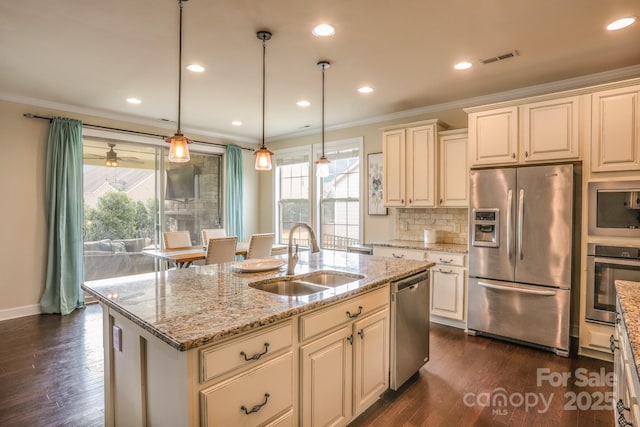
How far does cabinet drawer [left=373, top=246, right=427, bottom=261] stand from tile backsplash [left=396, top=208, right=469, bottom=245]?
60cm

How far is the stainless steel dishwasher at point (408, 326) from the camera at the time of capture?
2.41 m

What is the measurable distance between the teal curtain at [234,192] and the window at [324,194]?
71cm

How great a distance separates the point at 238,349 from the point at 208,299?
45 cm

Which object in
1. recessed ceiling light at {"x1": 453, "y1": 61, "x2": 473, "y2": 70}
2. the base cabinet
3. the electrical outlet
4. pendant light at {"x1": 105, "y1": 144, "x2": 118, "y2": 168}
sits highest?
recessed ceiling light at {"x1": 453, "y1": 61, "x2": 473, "y2": 70}

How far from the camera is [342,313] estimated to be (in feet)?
6.38

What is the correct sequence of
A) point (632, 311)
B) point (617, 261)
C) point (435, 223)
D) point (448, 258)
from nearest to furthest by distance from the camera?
point (632, 311) < point (617, 261) < point (448, 258) < point (435, 223)

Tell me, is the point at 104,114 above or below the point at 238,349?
above

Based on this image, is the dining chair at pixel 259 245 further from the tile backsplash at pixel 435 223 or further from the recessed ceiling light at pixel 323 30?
the recessed ceiling light at pixel 323 30

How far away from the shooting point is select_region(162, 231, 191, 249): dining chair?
4723 millimetres

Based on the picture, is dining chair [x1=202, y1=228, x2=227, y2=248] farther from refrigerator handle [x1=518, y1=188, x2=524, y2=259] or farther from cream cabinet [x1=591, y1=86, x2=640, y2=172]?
cream cabinet [x1=591, y1=86, x2=640, y2=172]

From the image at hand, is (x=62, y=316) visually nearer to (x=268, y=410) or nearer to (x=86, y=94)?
(x=86, y=94)

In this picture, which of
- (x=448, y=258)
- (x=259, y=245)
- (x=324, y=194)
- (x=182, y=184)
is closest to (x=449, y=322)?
(x=448, y=258)

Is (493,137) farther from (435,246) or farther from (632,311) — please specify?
(632,311)

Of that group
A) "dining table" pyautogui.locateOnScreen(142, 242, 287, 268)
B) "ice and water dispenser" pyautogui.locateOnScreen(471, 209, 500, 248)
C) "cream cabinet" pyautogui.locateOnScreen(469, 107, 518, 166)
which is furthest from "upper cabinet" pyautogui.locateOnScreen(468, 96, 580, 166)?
"dining table" pyautogui.locateOnScreen(142, 242, 287, 268)
